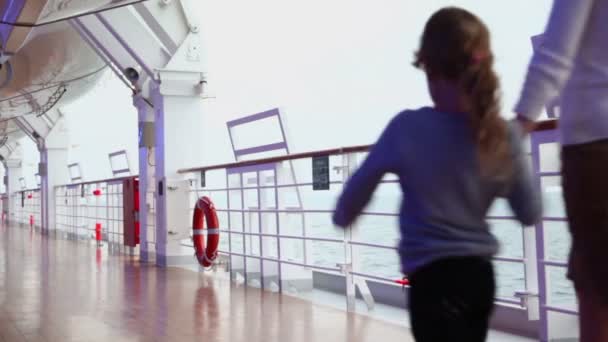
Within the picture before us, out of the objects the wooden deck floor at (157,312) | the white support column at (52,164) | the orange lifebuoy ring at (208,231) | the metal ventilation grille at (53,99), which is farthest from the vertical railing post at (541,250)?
the white support column at (52,164)

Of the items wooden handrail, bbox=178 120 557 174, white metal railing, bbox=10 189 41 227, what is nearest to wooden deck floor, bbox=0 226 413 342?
wooden handrail, bbox=178 120 557 174

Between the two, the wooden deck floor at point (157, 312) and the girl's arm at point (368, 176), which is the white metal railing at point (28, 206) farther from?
the girl's arm at point (368, 176)

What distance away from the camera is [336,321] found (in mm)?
2482

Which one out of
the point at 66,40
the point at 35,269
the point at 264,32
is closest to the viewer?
the point at 35,269

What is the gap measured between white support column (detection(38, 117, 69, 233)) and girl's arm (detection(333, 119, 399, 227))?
9.18 m

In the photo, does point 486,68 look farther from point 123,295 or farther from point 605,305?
point 123,295

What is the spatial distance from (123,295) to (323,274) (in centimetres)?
96

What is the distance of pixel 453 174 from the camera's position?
0.81 m

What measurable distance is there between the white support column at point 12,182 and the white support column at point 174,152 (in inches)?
443

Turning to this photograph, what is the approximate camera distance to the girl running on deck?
798mm

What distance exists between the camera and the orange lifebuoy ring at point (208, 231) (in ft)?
13.1

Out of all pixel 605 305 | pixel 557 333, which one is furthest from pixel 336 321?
pixel 605 305

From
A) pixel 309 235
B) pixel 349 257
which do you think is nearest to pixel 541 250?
pixel 349 257

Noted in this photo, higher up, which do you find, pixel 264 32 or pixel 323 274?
pixel 264 32
